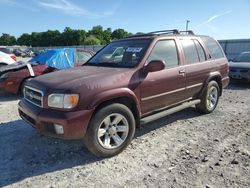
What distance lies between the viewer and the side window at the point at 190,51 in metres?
5.68

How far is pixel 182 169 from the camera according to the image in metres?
3.85

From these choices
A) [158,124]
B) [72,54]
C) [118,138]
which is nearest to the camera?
[118,138]

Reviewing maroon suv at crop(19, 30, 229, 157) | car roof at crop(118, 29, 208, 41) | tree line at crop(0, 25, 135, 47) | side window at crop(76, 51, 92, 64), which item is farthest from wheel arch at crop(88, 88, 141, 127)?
tree line at crop(0, 25, 135, 47)

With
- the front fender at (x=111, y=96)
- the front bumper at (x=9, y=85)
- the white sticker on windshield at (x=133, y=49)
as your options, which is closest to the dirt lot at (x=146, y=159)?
the front fender at (x=111, y=96)

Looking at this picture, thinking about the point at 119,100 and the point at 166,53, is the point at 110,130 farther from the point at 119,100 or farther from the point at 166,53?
the point at 166,53

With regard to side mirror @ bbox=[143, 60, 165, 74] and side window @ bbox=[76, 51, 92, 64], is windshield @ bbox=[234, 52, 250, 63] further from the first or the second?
side mirror @ bbox=[143, 60, 165, 74]

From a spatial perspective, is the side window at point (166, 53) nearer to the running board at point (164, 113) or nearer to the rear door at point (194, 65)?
the rear door at point (194, 65)

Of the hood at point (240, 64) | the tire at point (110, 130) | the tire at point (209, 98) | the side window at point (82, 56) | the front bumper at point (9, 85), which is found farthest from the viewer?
the hood at point (240, 64)

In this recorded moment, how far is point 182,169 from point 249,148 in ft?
4.77

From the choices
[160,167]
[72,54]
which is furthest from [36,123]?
[72,54]

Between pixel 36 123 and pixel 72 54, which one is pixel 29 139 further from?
Answer: pixel 72 54

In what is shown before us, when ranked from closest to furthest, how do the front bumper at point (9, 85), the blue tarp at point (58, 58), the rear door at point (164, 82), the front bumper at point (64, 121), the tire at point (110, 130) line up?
1. the front bumper at point (64, 121)
2. the tire at point (110, 130)
3. the rear door at point (164, 82)
4. the front bumper at point (9, 85)
5. the blue tarp at point (58, 58)

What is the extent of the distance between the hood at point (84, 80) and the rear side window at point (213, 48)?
2.84m

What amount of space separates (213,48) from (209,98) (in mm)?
1242
